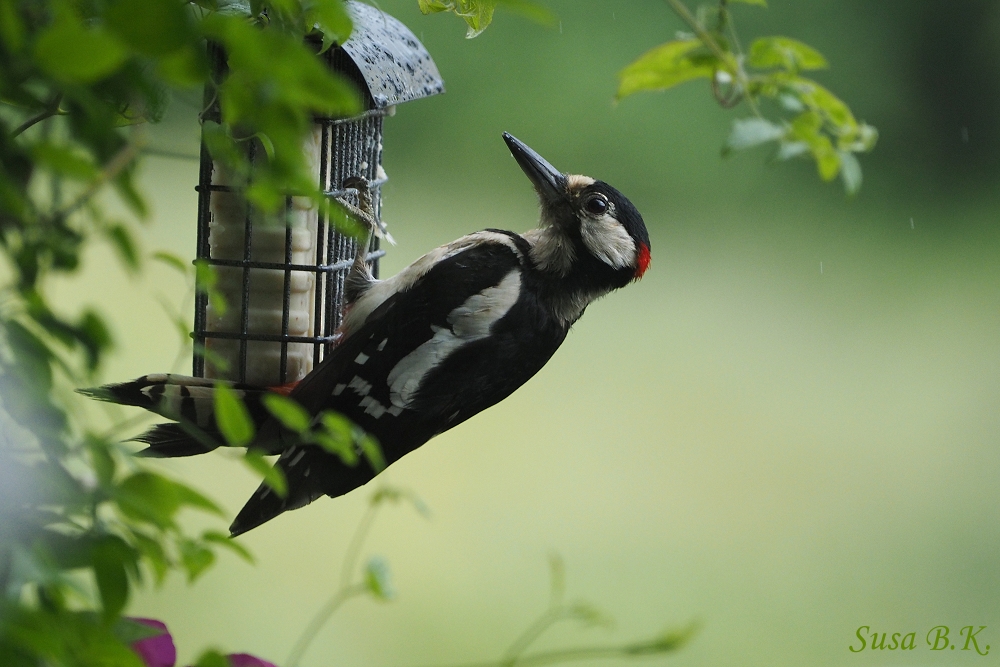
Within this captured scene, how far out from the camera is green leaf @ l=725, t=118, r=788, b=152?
112 cm

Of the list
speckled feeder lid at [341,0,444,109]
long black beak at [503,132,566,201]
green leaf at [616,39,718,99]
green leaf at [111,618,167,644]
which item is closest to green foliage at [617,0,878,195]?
green leaf at [616,39,718,99]

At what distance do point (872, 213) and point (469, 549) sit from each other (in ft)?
8.85

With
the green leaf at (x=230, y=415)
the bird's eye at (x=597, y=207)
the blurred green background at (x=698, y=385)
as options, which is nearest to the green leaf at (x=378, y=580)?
the green leaf at (x=230, y=415)

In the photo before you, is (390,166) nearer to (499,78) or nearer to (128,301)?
(499,78)

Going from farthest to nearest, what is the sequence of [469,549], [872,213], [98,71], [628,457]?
1. [872,213]
2. [628,457]
3. [469,549]
4. [98,71]

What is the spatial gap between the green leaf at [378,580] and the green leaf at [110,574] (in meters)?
0.28

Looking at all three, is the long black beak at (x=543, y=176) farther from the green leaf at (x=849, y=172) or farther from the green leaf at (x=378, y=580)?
the green leaf at (x=378, y=580)

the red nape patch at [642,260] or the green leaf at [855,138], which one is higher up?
the green leaf at [855,138]

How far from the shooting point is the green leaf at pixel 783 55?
3.66 feet

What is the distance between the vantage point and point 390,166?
4.83 metres

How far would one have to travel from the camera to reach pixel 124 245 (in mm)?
429

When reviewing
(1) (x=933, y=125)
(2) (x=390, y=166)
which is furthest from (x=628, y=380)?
(1) (x=933, y=125)

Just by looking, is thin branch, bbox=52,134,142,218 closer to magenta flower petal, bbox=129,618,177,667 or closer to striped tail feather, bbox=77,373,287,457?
magenta flower petal, bbox=129,618,177,667

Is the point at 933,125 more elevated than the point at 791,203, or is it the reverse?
the point at 933,125
